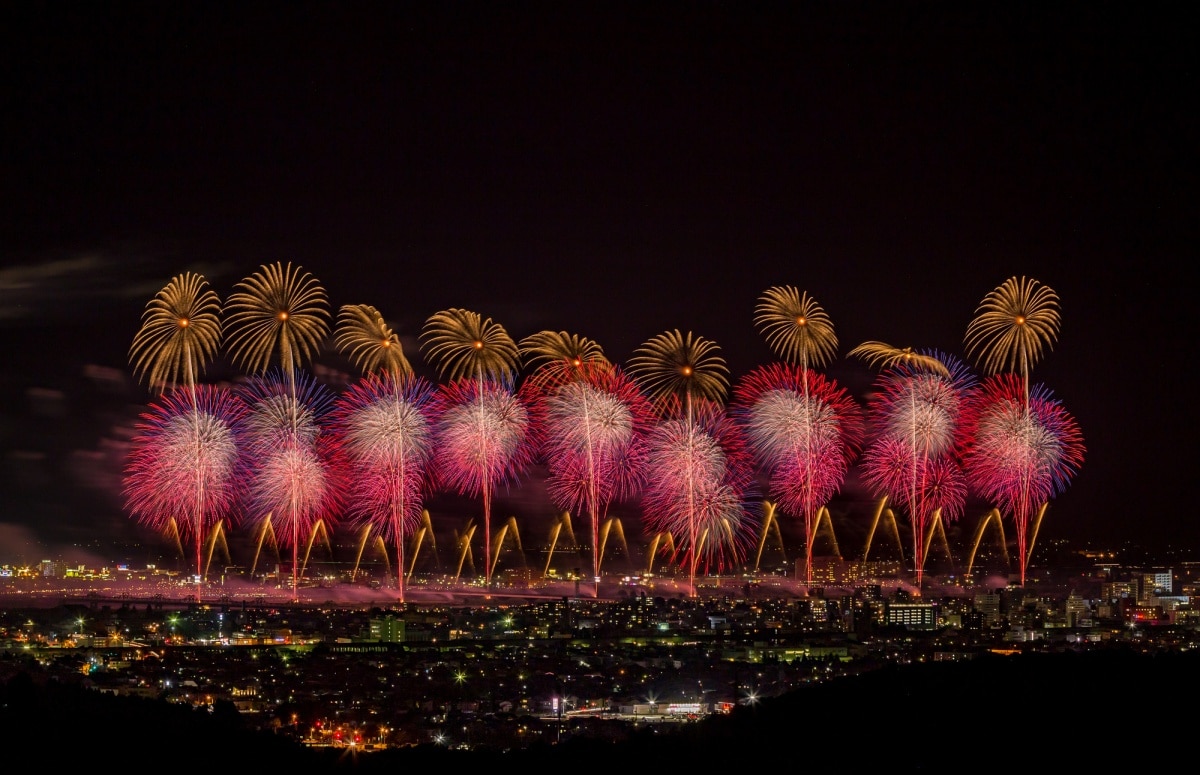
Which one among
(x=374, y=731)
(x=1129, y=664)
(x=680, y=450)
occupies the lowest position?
(x=374, y=731)

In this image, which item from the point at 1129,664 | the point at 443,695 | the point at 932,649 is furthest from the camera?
the point at 932,649

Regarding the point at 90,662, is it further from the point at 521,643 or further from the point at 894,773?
the point at 894,773

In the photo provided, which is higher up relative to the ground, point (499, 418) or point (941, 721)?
point (499, 418)

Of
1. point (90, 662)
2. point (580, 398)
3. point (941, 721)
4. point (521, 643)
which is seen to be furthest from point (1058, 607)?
point (941, 721)

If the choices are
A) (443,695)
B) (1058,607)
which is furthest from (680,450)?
(1058,607)

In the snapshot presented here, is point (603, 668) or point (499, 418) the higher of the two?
point (499, 418)

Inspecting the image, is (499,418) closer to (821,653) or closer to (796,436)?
(796,436)

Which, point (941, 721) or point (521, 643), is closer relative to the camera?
point (941, 721)

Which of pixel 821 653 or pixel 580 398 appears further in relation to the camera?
pixel 821 653

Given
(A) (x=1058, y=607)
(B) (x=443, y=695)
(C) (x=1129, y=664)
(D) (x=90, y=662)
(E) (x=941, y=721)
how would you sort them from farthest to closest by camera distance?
1. (A) (x=1058, y=607)
2. (D) (x=90, y=662)
3. (B) (x=443, y=695)
4. (C) (x=1129, y=664)
5. (E) (x=941, y=721)
